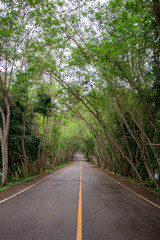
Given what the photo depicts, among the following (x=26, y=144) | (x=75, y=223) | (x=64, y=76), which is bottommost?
(x=75, y=223)

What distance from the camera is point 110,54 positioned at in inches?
328

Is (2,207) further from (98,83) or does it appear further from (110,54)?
(98,83)

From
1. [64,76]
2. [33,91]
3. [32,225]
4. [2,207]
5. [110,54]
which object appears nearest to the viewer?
[32,225]

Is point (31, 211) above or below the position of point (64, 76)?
below

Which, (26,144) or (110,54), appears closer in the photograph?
(110,54)

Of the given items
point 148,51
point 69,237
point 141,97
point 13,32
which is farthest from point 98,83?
point 69,237

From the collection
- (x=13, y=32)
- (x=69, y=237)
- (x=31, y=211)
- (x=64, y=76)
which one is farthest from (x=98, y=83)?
(x=69, y=237)

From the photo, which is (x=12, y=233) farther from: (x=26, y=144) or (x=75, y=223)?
Result: (x=26, y=144)

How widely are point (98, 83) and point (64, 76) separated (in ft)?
9.34

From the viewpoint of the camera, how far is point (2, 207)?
5.70 m

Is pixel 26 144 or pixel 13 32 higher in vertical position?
pixel 13 32

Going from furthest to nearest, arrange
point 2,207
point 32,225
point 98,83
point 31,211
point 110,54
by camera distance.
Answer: point 98,83 < point 110,54 < point 2,207 < point 31,211 < point 32,225

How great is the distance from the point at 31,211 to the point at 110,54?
7.46m

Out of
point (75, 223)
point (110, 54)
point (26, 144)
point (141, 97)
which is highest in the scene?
point (110, 54)
